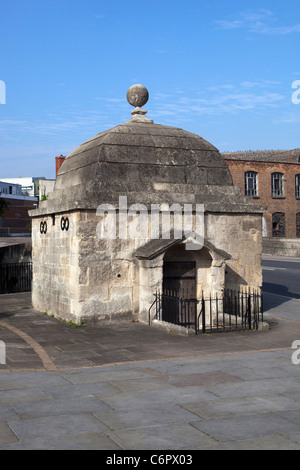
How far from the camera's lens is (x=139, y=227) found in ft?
41.9

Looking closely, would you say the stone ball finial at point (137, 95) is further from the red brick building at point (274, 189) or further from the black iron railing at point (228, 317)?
the red brick building at point (274, 189)

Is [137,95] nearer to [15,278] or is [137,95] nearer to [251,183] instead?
[15,278]

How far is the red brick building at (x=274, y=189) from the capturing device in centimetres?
4997

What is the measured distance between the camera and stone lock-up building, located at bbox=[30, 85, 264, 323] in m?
12.3

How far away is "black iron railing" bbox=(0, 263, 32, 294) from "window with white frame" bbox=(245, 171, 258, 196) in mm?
31443

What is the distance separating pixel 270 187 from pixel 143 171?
40099 millimetres

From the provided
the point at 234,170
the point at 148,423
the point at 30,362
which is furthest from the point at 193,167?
the point at 234,170

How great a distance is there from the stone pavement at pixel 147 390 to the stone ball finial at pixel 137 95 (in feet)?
22.2

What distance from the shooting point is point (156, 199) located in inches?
506

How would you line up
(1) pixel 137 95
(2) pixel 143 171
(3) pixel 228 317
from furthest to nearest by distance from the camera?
1. (1) pixel 137 95
2. (2) pixel 143 171
3. (3) pixel 228 317

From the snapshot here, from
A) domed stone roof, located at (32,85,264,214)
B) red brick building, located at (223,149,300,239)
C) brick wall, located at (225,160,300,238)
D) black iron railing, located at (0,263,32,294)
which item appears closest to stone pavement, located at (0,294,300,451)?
domed stone roof, located at (32,85,264,214)

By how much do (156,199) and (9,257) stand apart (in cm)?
1443

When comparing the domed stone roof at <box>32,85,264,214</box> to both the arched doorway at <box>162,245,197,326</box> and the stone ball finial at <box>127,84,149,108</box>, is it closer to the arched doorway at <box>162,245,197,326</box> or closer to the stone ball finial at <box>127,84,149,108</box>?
the stone ball finial at <box>127,84,149,108</box>

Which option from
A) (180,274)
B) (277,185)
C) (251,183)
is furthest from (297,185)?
(180,274)
